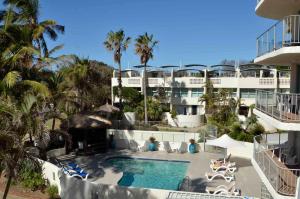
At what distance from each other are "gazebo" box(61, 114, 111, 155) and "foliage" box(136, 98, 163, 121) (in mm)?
10813

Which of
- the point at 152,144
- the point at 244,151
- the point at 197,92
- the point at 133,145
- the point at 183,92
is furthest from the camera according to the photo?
the point at 183,92

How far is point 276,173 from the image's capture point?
9750mm

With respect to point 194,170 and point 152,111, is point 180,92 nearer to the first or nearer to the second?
point 152,111

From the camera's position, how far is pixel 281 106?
1004 centimetres

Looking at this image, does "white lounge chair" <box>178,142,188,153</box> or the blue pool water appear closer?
the blue pool water

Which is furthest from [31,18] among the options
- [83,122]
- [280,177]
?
[280,177]

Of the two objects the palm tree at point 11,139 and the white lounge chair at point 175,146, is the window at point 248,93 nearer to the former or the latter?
the white lounge chair at point 175,146

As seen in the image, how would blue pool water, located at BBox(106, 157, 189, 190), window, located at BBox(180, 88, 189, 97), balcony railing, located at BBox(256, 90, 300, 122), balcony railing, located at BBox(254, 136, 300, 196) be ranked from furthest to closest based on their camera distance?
window, located at BBox(180, 88, 189, 97) < blue pool water, located at BBox(106, 157, 189, 190) < balcony railing, located at BBox(256, 90, 300, 122) < balcony railing, located at BBox(254, 136, 300, 196)

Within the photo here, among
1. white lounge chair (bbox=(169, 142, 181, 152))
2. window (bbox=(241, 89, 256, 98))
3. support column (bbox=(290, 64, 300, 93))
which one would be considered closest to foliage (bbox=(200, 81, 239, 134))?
window (bbox=(241, 89, 256, 98))

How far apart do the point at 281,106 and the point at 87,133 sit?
21.0m

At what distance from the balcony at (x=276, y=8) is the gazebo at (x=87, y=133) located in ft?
54.4

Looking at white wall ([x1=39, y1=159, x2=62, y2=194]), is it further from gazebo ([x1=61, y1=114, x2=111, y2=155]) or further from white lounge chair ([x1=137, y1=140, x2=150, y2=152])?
white lounge chair ([x1=137, y1=140, x2=150, y2=152])

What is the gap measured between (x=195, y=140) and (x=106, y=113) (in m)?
9.97

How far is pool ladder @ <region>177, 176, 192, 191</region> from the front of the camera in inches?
724
